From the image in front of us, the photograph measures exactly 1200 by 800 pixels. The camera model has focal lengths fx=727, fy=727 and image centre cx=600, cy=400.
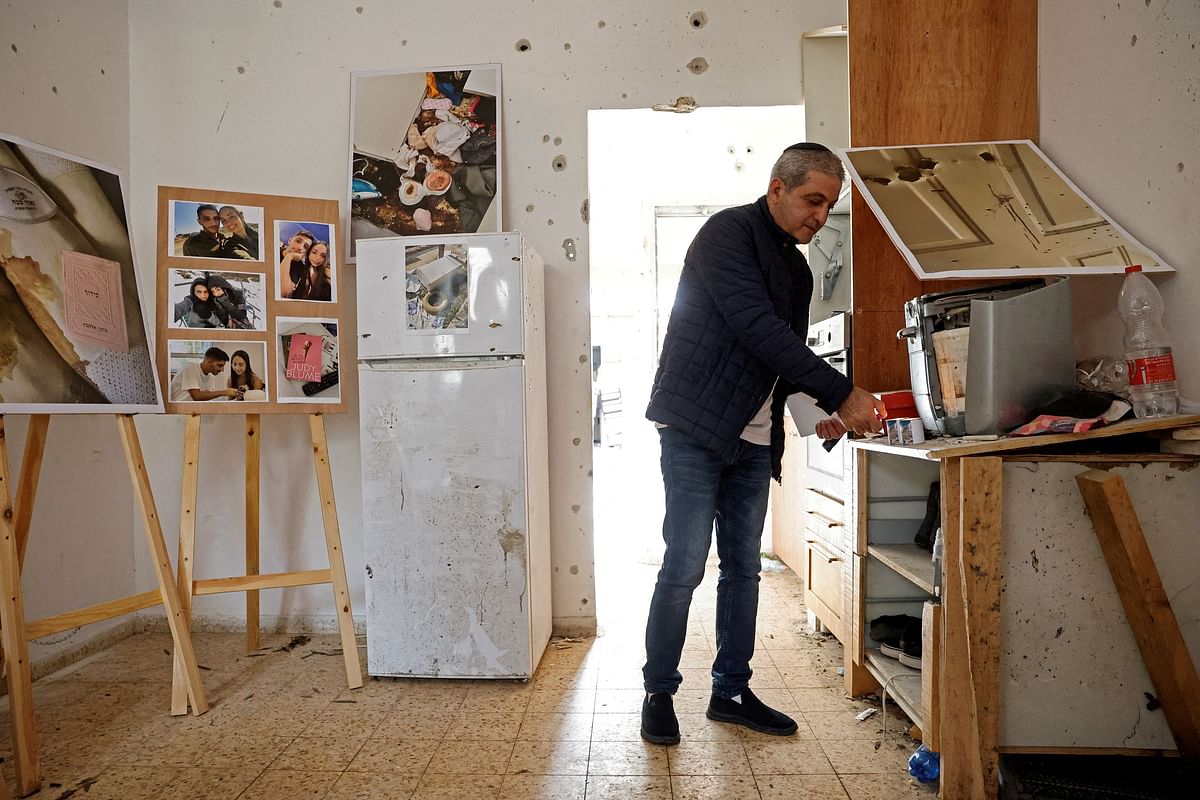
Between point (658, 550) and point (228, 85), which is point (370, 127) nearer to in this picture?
point (228, 85)

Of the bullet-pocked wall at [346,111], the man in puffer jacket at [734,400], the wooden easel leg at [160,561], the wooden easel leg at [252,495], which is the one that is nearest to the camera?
the man in puffer jacket at [734,400]

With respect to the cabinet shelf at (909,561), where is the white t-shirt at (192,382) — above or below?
above

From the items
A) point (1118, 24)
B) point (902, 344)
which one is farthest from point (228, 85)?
point (1118, 24)

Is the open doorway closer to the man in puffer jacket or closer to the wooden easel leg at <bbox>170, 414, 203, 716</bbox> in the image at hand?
the man in puffer jacket

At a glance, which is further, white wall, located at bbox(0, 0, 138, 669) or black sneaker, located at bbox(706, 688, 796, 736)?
white wall, located at bbox(0, 0, 138, 669)

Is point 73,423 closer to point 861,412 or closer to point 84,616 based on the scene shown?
point 84,616

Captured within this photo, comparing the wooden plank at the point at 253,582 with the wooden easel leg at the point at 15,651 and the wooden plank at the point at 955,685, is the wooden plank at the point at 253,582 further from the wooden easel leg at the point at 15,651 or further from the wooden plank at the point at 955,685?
the wooden plank at the point at 955,685

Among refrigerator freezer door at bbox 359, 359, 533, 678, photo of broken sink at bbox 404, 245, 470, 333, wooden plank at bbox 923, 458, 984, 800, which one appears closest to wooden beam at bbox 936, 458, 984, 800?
wooden plank at bbox 923, 458, 984, 800

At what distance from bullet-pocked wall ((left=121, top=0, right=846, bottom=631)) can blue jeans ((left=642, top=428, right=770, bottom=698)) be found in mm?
871

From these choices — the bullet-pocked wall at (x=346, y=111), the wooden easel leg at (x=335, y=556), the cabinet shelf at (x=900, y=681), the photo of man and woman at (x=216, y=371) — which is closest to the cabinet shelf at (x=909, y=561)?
the cabinet shelf at (x=900, y=681)

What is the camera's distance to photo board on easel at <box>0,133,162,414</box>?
5.88ft

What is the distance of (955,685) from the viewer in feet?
4.75

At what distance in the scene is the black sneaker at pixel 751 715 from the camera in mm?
1889

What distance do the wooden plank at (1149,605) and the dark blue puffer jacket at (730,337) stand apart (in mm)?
541
